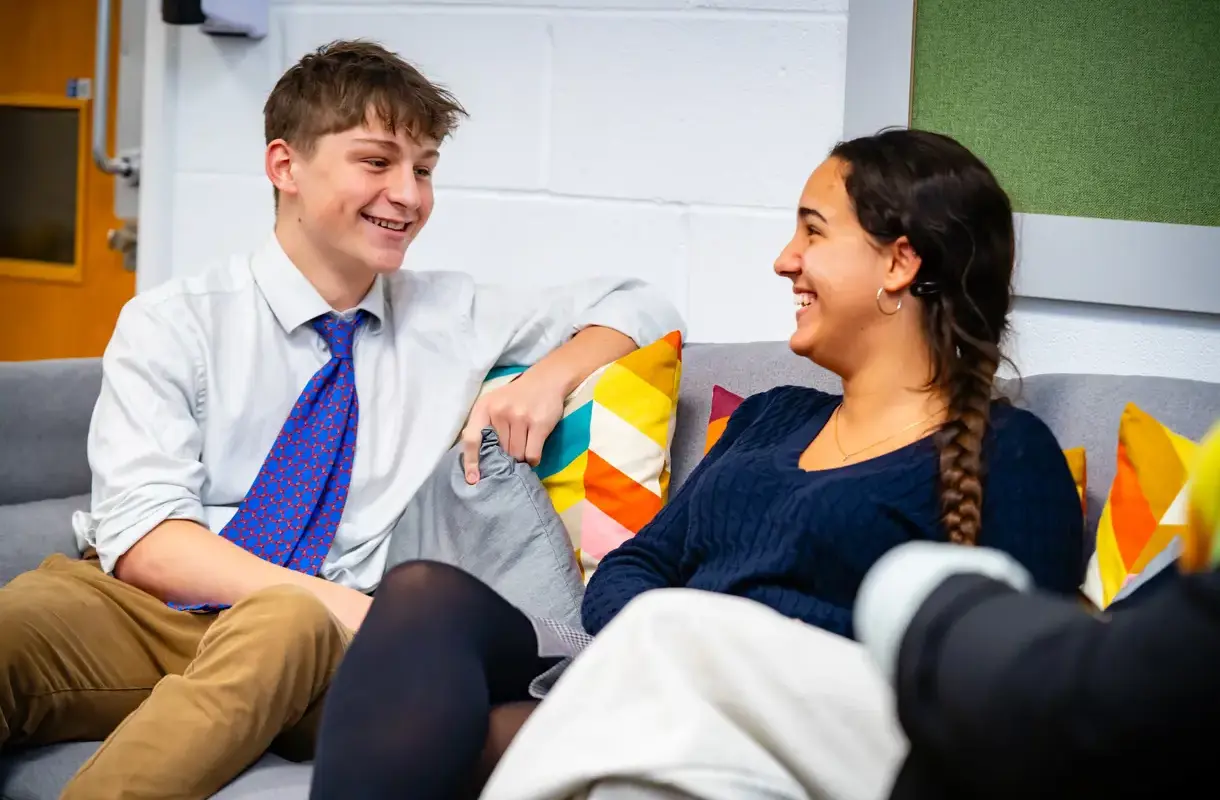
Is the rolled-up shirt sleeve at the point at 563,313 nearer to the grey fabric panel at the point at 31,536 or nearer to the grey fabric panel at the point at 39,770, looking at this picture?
the grey fabric panel at the point at 31,536

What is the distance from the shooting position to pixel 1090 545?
1440 mm

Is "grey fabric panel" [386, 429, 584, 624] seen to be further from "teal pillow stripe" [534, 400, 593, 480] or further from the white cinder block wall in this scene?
the white cinder block wall

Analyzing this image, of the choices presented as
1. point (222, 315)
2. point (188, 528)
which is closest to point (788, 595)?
point (188, 528)

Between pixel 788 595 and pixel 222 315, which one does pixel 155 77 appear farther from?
pixel 788 595

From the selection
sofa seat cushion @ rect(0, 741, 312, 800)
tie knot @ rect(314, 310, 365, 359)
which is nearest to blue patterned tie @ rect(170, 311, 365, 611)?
tie knot @ rect(314, 310, 365, 359)

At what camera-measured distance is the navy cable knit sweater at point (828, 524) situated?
50.6 inches

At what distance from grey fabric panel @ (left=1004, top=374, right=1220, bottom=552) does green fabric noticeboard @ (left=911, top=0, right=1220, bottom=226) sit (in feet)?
1.21

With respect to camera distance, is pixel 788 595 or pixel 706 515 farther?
pixel 706 515

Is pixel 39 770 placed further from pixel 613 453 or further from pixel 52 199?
pixel 52 199

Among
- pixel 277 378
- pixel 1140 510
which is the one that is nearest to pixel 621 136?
pixel 277 378

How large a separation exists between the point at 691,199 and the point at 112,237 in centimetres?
131

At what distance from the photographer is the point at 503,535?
1.65m

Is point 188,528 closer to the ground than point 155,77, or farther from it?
closer to the ground

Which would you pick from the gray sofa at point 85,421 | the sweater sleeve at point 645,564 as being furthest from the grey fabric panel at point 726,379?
the sweater sleeve at point 645,564
